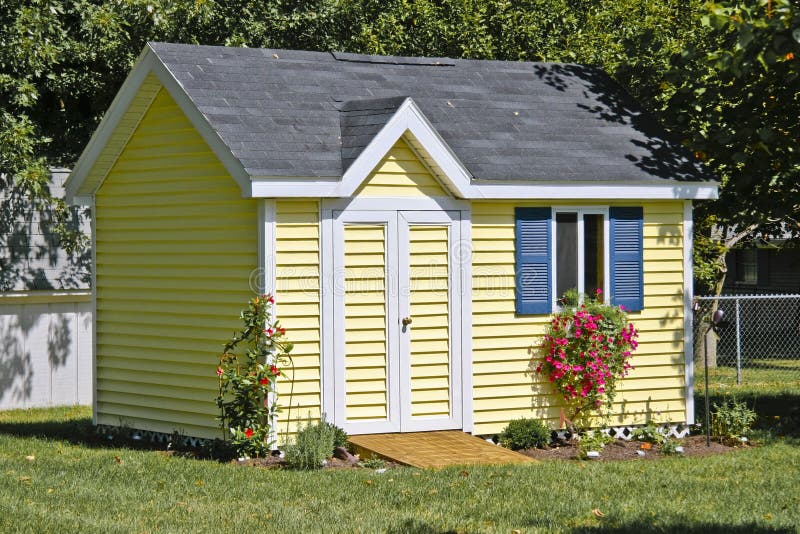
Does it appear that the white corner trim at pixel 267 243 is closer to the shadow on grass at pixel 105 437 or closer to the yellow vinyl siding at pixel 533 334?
the shadow on grass at pixel 105 437

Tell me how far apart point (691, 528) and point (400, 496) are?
2.48m

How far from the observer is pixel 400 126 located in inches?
515

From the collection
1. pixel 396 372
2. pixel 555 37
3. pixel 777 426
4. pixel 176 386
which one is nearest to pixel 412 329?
pixel 396 372

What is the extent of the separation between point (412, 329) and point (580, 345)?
1970mm

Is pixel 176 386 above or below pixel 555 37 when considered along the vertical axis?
below

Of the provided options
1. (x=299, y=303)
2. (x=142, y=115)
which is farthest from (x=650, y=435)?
(x=142, y=115)

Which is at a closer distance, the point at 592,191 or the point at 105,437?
the point at 592,191

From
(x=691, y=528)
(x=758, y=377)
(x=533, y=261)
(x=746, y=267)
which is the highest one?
(x=746, y=267)

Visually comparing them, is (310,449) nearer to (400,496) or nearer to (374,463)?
(374,463)

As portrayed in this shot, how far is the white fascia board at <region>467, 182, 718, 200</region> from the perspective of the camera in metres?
13.6

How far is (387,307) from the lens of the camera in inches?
527

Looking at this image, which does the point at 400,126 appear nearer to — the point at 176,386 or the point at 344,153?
the point at 344,153

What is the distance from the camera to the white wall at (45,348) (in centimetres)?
1955

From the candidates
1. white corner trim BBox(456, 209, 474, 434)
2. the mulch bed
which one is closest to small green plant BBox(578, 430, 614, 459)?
the mulch bed
